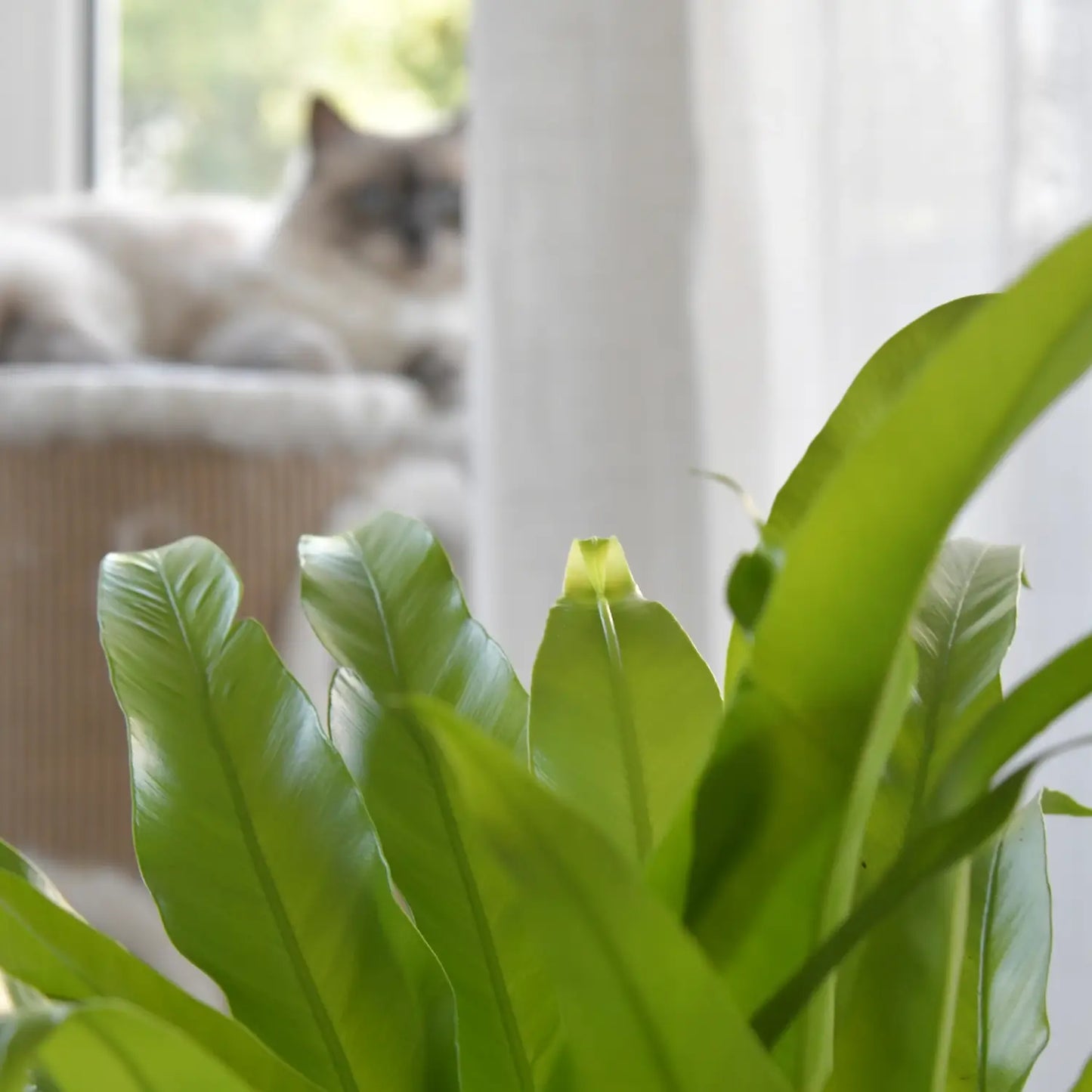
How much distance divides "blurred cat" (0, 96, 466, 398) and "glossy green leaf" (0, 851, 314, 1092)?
93cm

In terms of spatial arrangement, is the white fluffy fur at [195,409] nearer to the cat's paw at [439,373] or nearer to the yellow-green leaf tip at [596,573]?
the cat's paw at [439,373]

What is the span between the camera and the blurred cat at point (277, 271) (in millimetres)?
1199

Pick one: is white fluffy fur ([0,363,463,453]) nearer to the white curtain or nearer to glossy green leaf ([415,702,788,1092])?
the white curtain

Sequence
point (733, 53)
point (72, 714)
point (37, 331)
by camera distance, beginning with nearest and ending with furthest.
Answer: point (733, 53), point (72, 714), point (37, 331)

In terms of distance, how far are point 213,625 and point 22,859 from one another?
54 millimetres

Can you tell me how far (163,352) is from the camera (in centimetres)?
137

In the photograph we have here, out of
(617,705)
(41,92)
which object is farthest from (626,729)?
(41,92)

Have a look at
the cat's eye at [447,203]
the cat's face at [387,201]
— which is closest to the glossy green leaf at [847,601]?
the cat's face at [387,201]

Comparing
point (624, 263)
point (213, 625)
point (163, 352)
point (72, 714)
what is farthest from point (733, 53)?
point (163, 352)

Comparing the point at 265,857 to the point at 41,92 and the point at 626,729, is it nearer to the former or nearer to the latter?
the point at 626,729

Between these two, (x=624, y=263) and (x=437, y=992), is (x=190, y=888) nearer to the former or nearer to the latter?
(x=437, y=992)

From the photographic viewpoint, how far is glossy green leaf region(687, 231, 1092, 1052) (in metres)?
0.17

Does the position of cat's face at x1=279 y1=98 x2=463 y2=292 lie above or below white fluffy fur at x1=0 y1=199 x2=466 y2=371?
above

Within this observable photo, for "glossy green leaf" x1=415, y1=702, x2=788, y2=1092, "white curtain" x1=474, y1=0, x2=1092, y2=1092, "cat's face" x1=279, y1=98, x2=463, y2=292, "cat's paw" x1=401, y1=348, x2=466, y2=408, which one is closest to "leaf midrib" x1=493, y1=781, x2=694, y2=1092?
"glossy green leaf" x1=415, y1=702, x2=788, y2=1092
